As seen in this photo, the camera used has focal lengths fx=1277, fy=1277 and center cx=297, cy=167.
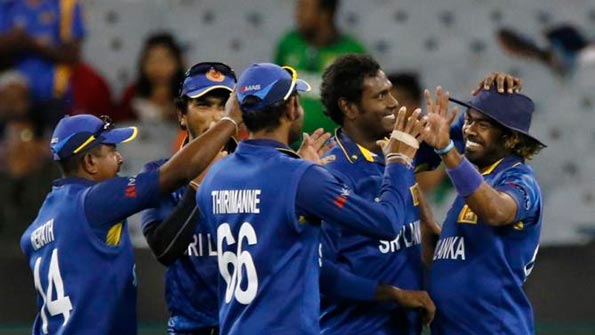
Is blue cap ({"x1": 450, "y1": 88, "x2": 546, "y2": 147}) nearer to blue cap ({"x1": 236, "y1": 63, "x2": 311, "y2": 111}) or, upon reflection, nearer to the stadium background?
blue cap ({"x1": 236, "y1": 63, "x2": 311, "y2": 111})

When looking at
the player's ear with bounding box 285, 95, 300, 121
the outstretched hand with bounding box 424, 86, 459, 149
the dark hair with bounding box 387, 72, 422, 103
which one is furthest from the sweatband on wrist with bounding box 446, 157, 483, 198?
the dark hair with bounding box 387, 72, 422, 103

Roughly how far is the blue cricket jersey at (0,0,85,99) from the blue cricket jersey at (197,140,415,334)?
204 inches

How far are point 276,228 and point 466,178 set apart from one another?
803 mm

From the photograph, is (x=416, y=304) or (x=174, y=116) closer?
(x=416, y=304)

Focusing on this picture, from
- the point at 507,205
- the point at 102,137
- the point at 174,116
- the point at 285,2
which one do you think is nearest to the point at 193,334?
the point at 102,137

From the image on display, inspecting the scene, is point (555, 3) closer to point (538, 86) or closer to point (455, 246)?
point (538, 86)

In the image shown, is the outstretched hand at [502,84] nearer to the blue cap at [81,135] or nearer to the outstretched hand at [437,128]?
the outstretched hand at [437,128]

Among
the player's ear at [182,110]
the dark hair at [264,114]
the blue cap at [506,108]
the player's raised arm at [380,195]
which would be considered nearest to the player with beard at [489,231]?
the blue cap at [506,108]

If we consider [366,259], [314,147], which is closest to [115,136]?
[314,147]

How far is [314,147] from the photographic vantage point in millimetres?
5270

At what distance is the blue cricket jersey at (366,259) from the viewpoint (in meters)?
5.38

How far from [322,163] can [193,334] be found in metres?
0.93

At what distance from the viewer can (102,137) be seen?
5387mm

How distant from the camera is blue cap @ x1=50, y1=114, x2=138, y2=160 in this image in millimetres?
5320
